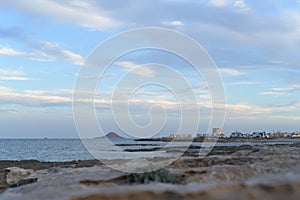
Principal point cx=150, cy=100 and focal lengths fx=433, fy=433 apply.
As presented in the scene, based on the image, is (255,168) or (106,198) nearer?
(106,198)

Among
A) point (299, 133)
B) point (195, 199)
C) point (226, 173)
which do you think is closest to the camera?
point (195, 199)

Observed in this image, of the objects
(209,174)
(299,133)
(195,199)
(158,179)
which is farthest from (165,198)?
(299,133)

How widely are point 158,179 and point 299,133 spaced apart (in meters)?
186

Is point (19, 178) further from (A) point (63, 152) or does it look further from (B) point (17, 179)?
(A) point (63, 152)

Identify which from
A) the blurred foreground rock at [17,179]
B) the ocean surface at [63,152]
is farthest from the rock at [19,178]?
the ocean surface at [63,152]

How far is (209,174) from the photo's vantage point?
14500 millimetres

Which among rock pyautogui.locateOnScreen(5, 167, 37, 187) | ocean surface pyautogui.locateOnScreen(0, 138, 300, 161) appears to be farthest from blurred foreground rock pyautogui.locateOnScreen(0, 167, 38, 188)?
ocean surface pyautogui.locateOnScreen(0, 138, 300, 161)

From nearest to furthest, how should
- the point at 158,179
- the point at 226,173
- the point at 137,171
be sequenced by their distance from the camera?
the point at 158,179 < the point at 226,173 < the point at 137,171

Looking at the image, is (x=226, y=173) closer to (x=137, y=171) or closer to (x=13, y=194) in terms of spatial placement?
(x=137, y=171)

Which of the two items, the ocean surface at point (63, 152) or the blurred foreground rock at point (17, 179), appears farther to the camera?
the ocean surface at point (63, 152)

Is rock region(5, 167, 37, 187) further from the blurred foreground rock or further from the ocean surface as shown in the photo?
the ocean surface

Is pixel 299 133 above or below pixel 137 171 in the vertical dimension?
above

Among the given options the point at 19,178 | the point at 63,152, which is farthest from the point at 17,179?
the point at 63,152

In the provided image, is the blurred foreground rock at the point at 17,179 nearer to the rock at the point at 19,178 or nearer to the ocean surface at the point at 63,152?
the rock at the point at 19,178
